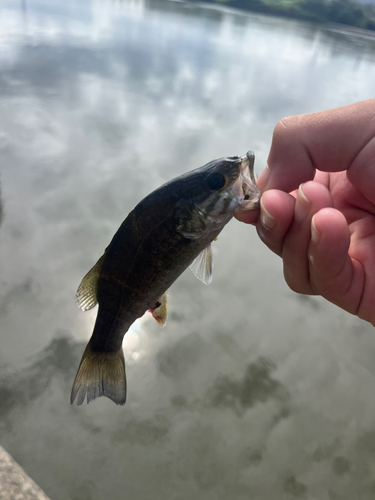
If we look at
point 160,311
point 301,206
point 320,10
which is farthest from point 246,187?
point 320,10

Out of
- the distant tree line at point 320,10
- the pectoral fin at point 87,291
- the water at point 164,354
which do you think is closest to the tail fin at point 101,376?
the pectoral fin at point 87,291

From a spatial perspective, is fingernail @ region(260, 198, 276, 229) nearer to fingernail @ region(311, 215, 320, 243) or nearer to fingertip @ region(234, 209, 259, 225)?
fingertip @ region(234, 209, 259, 225)

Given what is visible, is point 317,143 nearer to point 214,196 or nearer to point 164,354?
point 214,196

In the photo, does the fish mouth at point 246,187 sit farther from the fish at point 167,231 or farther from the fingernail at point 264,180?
the fingernail at point 264,180

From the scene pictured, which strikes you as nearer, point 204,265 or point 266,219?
point 266,219

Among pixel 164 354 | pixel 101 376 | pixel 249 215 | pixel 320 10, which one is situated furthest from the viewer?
pixel 320 10

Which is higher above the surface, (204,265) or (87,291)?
(204,265)

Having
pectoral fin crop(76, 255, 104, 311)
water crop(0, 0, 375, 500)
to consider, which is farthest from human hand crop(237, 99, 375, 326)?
water crop(0, 0, 375, 500)

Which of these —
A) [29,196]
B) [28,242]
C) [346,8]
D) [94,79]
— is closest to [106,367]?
[28,242]
